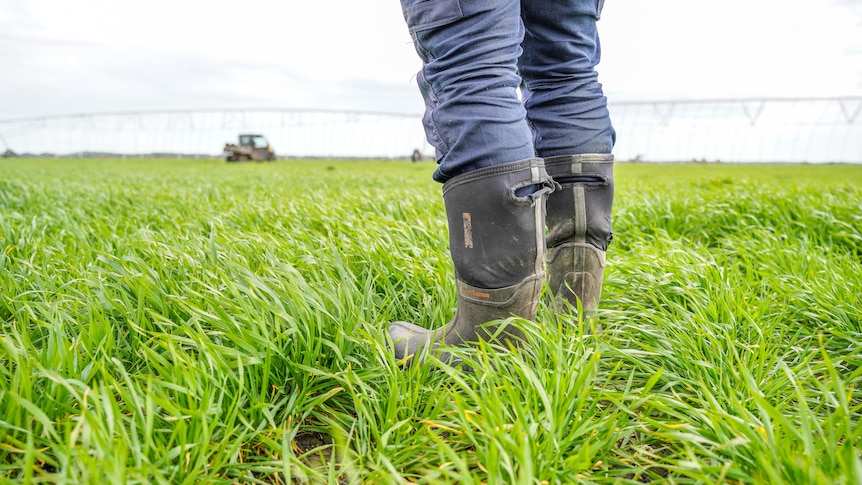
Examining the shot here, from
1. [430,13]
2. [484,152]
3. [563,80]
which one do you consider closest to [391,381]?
[484,152]

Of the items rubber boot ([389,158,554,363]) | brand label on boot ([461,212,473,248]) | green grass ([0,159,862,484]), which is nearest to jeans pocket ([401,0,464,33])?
rubber boot ([389,158,554,363])

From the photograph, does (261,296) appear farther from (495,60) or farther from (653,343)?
(653,343)

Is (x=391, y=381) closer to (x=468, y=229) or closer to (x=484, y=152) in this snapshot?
(x=468, y=229)

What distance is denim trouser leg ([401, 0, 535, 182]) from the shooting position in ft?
4.33

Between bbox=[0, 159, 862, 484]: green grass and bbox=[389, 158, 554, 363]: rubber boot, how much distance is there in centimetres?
10

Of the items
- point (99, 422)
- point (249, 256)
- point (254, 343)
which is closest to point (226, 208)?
point (249, 256)

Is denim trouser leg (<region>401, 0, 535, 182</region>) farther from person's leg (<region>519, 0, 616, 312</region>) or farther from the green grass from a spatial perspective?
the green grass

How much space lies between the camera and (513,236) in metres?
1.39

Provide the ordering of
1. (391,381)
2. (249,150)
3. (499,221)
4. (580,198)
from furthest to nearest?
(249,150) → (580,198) → (499,221) → (391,381)

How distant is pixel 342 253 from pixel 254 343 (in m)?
0.95

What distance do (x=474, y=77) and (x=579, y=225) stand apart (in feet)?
2.00

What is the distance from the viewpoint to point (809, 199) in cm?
394

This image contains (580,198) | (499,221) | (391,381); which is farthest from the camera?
(580,198)

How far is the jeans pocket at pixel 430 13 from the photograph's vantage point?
1.30m
